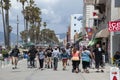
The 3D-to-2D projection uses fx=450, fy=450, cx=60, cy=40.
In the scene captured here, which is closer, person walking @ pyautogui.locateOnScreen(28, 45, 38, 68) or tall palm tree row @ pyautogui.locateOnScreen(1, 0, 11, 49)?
person walking @ pyautogui.locateOnScreen(28, 45, 38, 68)

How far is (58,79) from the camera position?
24.5 metres

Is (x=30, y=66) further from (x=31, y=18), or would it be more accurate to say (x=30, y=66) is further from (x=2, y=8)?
(x=31, y=18)

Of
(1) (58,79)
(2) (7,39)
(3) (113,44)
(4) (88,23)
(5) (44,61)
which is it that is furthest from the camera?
(4) (88,23)

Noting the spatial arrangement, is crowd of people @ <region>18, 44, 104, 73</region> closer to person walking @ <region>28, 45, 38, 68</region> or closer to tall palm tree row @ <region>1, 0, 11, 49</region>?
person walking @ <region>28, 45, 38, 68</region>

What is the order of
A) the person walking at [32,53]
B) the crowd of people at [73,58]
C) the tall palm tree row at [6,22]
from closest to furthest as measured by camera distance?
the crowd of people at [73,58] → the person walking at [32,53] → the tall palm tree row at [6,22]

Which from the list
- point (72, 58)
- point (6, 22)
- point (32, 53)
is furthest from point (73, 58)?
point (6, 22)

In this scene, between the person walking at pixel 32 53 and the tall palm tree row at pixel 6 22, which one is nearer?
the person walking at pixel 32 53

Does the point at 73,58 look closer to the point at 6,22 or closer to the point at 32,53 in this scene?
the point at 32,53

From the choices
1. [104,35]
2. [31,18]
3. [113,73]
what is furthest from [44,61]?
[31,18]

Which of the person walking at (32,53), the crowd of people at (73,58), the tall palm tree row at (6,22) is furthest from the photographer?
the tall palm tree row at (6,22)

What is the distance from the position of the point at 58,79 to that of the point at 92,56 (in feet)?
21.0

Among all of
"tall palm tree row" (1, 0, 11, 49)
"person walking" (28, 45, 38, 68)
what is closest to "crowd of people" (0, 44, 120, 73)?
"person walking" (28, 45, 38, 68)

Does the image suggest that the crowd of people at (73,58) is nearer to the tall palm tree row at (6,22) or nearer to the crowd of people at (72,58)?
the crowd of people at (72,58)

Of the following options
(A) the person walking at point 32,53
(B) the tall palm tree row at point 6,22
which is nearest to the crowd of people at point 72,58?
(A) the person walking at point 32,53
